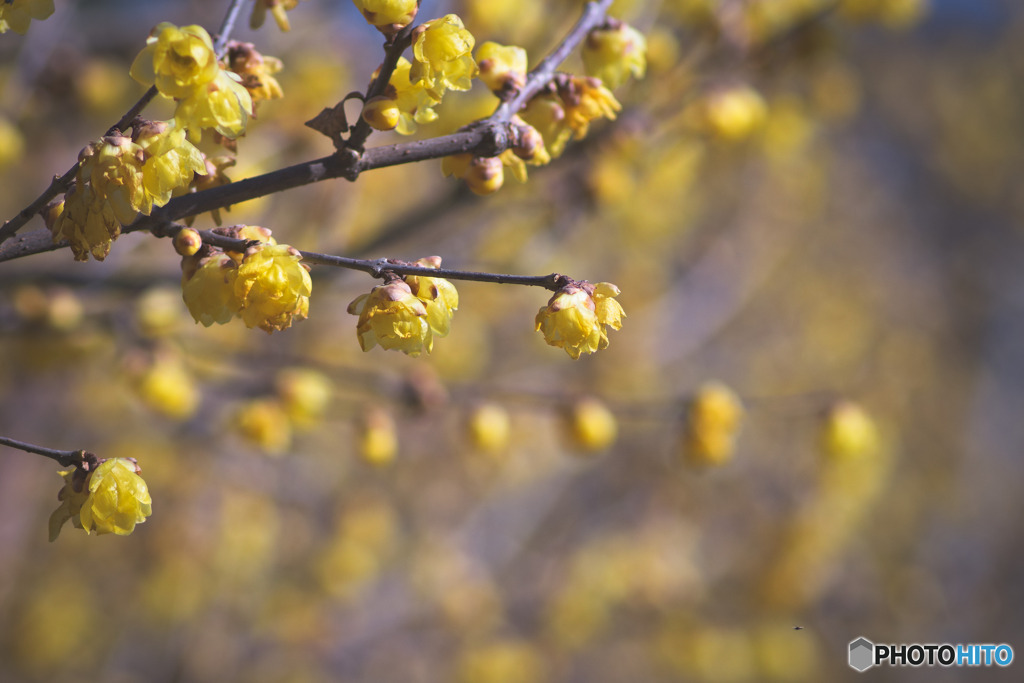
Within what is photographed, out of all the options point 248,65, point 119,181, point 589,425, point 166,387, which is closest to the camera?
point 119,181

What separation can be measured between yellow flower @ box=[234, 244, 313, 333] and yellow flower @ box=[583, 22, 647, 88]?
0.82 metres

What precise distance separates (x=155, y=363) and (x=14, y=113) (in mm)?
1051

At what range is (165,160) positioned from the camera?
93cm

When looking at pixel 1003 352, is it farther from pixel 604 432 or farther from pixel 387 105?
pixel 387 105

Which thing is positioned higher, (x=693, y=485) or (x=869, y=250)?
(x=869, y=250)

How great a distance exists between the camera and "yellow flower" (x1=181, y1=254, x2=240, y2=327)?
0.96 meters

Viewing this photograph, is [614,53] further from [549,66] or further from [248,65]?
[248,65]

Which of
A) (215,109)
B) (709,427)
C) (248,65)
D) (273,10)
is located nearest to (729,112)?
(709,427)

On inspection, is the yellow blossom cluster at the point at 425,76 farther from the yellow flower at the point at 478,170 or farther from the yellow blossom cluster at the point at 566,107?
the yellow blossom cluster at the point at 566,107

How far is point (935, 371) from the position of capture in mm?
8297

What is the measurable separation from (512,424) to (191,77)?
4163 millimetres

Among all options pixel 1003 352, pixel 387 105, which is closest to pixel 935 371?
pixel 1003 352

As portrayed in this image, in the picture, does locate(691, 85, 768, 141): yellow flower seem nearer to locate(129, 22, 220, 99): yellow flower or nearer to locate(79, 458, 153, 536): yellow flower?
locate(129, 22, 220, 99): yellow flower

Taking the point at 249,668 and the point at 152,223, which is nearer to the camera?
the point at 152,223
